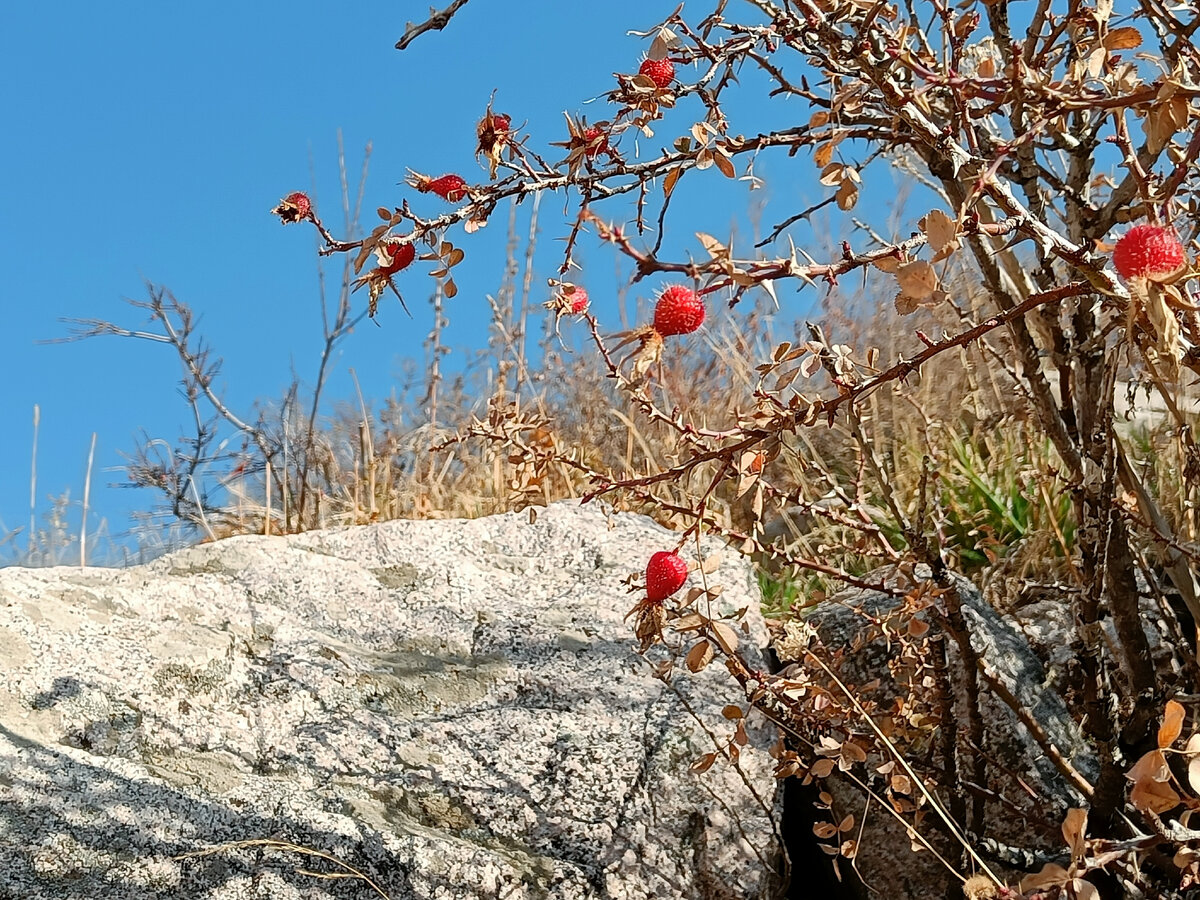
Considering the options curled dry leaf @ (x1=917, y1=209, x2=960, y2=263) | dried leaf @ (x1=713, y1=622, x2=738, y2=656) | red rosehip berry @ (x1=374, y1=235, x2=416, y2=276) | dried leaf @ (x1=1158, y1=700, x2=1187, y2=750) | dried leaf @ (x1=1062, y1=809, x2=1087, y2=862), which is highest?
red rosehip berry @ (x1=374, y1=235, x2=416, y2=276)

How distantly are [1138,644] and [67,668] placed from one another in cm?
172

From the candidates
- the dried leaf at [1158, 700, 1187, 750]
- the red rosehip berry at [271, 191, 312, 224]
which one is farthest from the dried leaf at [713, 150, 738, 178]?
the dried leaf at [1158, 700, 1187, 750]

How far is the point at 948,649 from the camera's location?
1993 millimetres

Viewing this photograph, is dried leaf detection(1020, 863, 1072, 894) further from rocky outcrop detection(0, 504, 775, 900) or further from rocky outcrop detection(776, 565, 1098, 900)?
rocky outcrop detection(0, 504, 775, 900)

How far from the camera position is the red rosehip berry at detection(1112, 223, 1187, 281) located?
29.6 inches

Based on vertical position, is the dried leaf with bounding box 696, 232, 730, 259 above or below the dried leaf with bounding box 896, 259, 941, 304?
above

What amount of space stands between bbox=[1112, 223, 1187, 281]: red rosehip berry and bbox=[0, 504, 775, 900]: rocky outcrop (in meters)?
1.18

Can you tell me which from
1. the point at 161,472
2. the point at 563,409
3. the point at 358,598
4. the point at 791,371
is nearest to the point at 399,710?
the point at 358,598

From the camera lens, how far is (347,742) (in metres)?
1.68

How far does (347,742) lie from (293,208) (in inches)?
34.6

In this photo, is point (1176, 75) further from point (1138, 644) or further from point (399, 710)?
point (399, 710)

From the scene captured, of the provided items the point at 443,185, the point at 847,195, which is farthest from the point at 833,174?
the point at 443,185

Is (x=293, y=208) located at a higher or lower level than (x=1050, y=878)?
higher

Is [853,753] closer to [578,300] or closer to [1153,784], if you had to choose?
[1153,784]
